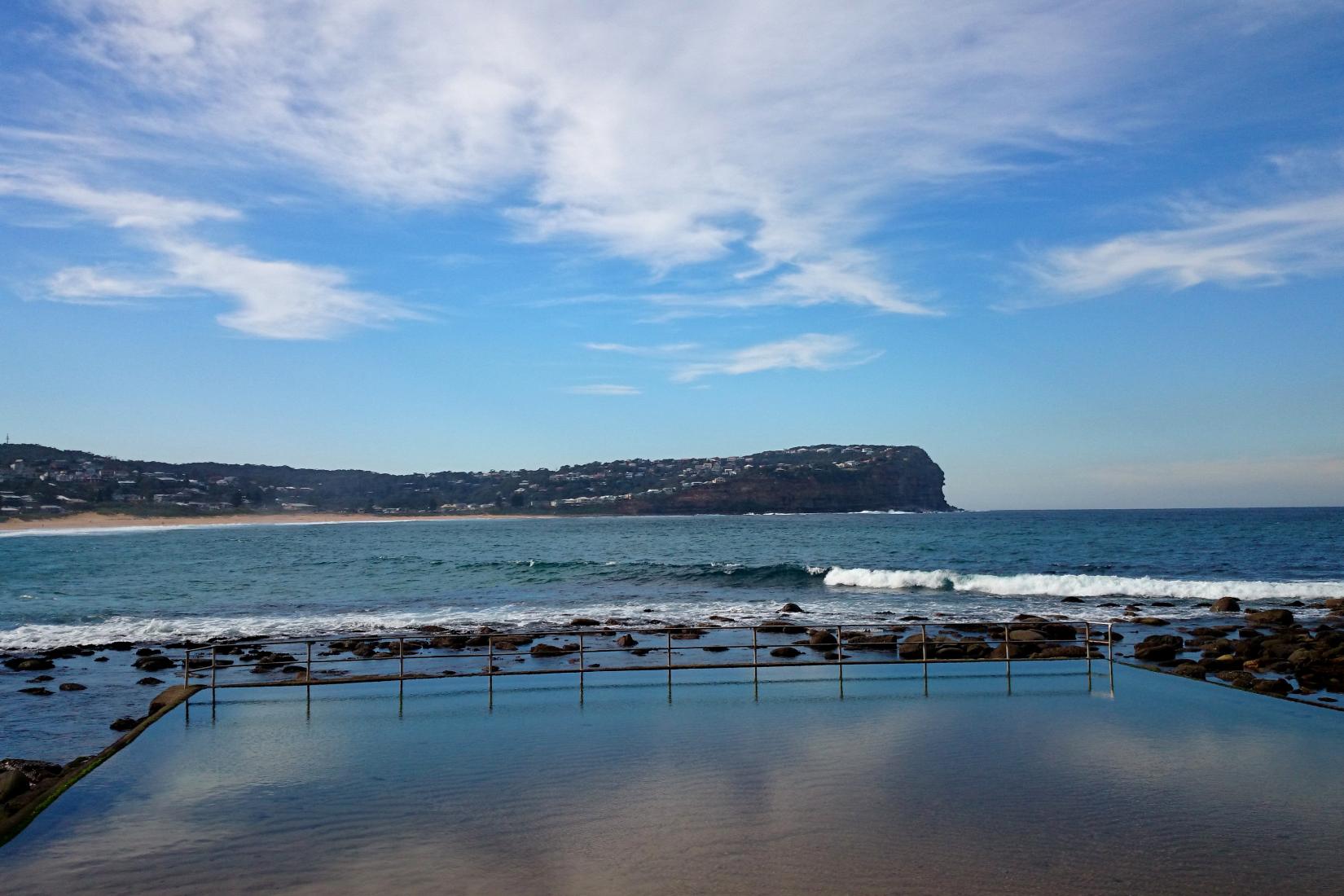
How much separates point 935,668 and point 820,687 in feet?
10.3

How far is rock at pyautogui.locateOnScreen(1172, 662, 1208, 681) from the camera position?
1777 cm

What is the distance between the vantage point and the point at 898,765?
11172mm

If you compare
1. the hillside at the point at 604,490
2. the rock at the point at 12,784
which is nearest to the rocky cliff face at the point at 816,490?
the hillside at the point at 604,490

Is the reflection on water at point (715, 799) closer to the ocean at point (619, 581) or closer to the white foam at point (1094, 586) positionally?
the ocean at point (619, 581)

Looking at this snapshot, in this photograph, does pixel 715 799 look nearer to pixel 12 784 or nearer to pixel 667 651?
pixel 12 784

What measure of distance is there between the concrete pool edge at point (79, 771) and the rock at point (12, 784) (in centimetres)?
29

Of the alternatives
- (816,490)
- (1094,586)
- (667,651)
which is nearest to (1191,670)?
(667,651)

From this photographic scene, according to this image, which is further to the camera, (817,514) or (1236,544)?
(817,514)

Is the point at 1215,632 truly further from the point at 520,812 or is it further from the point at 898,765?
the point at 520,812

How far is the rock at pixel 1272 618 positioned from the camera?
1099 inches

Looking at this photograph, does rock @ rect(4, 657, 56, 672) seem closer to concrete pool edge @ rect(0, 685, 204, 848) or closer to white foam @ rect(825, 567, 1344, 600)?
concrete pool edge @ rect(0, 685, 204, 848)

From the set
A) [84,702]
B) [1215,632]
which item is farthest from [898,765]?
[1215,632]

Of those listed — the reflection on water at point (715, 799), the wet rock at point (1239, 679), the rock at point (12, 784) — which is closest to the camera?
the reflection on water at point (715, 799)

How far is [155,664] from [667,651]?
12.6m
